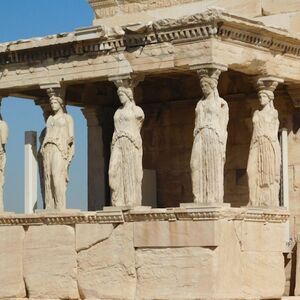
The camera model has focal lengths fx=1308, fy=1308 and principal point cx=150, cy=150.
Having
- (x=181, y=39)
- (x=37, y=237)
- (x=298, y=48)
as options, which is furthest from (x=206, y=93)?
(x=37, y=237)

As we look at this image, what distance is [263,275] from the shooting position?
18.0m

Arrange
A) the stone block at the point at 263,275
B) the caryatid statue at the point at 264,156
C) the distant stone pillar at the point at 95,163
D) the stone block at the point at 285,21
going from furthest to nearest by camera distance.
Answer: the distant stone pillar at the point at 95,163, the stone block at the point at 285,21, the caryatid statue at the point at 264,156, the stone block at the point at 263,275

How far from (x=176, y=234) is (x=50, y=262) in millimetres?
2231

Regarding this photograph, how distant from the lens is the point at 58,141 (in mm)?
18703

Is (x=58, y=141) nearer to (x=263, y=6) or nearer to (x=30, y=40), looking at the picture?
(x=30, y=40)

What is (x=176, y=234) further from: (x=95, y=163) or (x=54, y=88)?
(x=95, y=163)

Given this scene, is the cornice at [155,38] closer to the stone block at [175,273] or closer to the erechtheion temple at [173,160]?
the erechtheion temple at [173,160]

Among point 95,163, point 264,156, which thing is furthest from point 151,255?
point 95,163

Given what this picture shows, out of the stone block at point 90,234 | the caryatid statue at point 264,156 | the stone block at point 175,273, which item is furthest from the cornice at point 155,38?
the stone block at point 175,273

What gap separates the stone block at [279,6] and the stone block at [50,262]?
445 centimetres

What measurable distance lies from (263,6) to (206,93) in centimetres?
284

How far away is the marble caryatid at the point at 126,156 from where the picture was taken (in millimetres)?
17906

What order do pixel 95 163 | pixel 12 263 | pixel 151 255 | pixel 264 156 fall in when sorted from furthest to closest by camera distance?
pixel 95 163
pixel 12 263
pixel 264 156
pixel 151 255

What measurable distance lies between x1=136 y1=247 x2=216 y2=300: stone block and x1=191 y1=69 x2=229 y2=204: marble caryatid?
744mm
